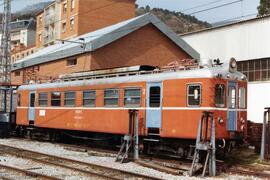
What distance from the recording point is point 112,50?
34750mm

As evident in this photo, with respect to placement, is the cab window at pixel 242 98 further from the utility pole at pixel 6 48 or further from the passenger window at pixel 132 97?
the utility pole at pixel 6 48

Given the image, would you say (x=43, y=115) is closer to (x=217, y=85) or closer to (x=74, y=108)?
(x=74, y=108)

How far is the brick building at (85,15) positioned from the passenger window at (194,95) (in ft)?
133

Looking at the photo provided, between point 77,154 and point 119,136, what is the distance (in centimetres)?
187

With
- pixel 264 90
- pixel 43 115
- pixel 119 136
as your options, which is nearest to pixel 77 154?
pixel 119 136

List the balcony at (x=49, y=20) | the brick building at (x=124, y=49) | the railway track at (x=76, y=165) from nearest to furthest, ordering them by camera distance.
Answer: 1. the railway track at (x=76, y=165)
2. the brick building at (x=124, y=49)
3. the balcony at (x=49, y=20)

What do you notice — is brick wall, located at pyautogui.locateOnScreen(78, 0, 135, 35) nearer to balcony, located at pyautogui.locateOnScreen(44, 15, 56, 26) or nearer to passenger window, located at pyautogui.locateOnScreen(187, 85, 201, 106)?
balcony, located at pyautogui.locateOnScreen(44, 15, 56, 26)

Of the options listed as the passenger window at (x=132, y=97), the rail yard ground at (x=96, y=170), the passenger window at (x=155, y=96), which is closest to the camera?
the rail yard ground at (x=96, y=170)

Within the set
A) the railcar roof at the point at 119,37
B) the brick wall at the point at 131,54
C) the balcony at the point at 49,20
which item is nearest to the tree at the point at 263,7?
the brick wall at the point at 131,54

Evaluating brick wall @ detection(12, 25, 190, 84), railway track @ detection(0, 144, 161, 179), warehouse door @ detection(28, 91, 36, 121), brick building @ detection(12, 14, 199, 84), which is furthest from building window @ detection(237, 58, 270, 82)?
railway track @ detection(0, 144, 161, 179)

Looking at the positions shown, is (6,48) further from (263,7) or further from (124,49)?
(263,7)

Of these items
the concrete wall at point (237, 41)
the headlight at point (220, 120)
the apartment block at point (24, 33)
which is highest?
the apartment block at point (24, 33)

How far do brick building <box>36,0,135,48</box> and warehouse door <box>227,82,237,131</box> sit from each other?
40.4 m

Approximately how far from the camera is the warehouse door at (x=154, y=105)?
16.5 m
